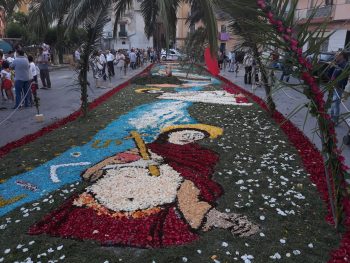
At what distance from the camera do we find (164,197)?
449cm

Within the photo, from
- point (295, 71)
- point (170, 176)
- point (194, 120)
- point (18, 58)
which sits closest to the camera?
point (295, 71)

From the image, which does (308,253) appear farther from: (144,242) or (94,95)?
(94,95)

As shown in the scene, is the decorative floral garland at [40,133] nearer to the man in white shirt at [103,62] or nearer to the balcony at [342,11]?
the man in white shirt at [103,62]

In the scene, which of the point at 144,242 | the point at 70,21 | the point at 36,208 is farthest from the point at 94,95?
the point at 144,242

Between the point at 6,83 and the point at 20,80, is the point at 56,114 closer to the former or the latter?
the point at 20,80

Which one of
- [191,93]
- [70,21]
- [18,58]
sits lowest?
[191,93]

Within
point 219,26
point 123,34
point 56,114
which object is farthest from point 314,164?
point 123,34

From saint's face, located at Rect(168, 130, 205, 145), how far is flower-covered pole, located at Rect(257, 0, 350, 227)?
145 inches

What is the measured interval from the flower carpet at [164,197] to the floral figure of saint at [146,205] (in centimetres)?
1

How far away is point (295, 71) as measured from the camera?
3035mm

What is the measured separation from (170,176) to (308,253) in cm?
236

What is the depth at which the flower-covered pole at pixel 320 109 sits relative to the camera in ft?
9.19

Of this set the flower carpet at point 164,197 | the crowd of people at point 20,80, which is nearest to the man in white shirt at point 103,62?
the crowd of people at point 20,80

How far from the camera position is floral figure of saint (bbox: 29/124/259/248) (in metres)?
3.67
